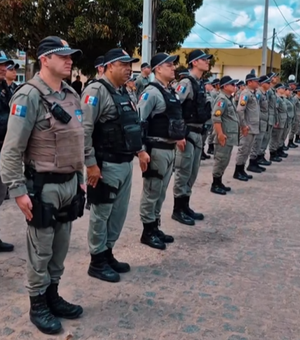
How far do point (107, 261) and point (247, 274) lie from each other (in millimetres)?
1268

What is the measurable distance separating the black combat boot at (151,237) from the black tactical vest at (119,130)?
4.16ft

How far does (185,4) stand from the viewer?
17.7 m

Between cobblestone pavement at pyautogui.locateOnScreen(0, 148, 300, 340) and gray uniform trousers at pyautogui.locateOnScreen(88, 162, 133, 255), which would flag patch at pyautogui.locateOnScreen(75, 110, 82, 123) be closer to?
gray uniform trousers at pyautogui.locateOnScreen(88, 162, 133, 255)

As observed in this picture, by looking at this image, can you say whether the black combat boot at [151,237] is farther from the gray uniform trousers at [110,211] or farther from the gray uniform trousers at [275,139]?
the gray uniform trousers at [275,139]

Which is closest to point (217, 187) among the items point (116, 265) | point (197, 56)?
point (197, 56)

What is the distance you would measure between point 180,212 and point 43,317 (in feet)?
9.30

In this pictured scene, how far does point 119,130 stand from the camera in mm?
3451

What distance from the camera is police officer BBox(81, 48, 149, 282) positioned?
341 centimetres

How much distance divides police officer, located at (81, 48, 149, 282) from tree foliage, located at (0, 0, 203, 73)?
12.4 m

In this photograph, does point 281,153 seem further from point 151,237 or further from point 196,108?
point 151,237

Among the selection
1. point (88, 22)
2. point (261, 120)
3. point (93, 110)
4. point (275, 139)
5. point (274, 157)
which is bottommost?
point (274, 157)

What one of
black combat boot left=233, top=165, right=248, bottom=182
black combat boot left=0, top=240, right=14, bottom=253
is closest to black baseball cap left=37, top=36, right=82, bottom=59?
black combat boot left=0, top=240, right=14, bottom=253

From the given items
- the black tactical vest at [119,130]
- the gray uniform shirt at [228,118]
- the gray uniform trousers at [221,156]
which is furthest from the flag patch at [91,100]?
the gray uniform trousers at [221,156]

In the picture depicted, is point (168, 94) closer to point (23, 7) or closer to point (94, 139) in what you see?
point (94, 139)
